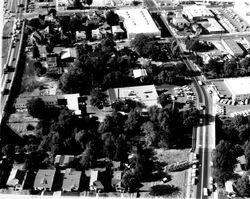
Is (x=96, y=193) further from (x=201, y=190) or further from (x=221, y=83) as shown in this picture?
(x=221, y=83)

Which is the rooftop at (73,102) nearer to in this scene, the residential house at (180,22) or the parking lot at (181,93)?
the parking lot at (181,93)

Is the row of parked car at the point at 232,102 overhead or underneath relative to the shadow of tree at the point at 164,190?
overhead

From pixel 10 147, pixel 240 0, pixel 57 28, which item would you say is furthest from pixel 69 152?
pixel 240 0

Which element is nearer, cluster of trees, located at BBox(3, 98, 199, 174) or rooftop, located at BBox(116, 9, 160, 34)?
cluster of trees, located at BBox(3, 98, 199, 174)

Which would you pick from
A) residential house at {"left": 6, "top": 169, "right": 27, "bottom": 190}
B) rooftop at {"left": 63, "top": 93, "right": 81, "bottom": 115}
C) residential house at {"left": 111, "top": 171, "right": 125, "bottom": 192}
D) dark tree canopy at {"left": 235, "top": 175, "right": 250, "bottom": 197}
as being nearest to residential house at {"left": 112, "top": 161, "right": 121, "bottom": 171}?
residential house at {"left": 111, "top": 171, "right": 125, "bottom": 192}

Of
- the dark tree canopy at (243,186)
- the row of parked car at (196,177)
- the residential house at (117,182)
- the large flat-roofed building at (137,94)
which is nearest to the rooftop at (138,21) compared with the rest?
the large flat-roofed building at (137,94)

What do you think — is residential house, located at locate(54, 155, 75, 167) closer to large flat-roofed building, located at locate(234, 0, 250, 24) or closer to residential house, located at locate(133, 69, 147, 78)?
residential house, located at locate(133, 69, 147, 78)
